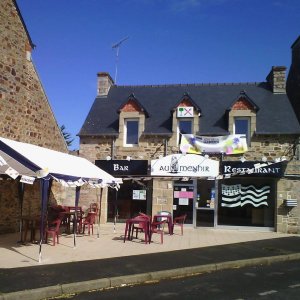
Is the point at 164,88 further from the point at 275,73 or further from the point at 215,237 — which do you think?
the point at 215,237

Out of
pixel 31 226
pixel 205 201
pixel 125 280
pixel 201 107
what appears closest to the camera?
pixel 125 280

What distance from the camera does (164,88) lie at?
19.7m

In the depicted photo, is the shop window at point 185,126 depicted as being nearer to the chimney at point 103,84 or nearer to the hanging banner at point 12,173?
the chimney at point 103,84

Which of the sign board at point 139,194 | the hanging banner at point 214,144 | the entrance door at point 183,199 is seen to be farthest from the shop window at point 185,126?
the sign board at point 139,194

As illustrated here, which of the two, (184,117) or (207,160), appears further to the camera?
(184,117)

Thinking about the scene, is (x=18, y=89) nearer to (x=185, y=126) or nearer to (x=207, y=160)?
(x=185, y=126)

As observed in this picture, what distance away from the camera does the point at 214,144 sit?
16.6 m

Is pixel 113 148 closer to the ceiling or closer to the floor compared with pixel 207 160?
closer to the ceiling

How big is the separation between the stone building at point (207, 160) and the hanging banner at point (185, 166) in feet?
0.13

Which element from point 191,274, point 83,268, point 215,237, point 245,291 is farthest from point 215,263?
point 215,237

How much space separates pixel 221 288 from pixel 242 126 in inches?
409

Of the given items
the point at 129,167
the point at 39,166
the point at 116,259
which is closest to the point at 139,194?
the point at 129,167

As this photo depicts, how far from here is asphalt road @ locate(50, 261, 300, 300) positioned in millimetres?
6723

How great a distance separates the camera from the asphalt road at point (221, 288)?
265 inches
